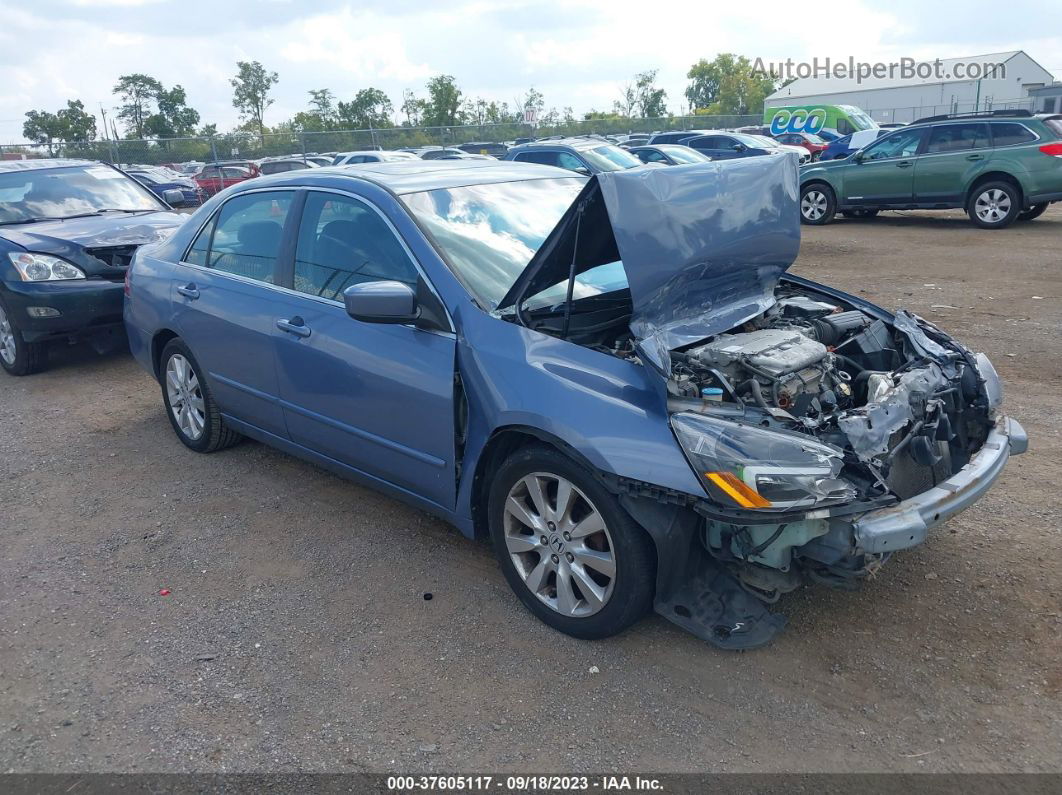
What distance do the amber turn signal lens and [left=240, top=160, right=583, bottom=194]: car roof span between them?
213 cm

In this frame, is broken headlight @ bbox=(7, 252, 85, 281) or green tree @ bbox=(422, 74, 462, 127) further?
green tree @ bbox=(422, 74, 462, 127)

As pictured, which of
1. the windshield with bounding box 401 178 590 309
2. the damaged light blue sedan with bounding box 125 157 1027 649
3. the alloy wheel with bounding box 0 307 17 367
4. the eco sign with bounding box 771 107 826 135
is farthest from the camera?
the eco sign with bounding box 771 107 826 135

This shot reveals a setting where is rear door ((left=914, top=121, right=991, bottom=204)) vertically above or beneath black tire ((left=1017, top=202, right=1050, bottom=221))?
above

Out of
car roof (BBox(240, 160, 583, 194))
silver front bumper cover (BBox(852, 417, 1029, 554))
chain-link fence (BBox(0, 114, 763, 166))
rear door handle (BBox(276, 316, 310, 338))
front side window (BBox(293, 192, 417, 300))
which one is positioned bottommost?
silver front bumper cover (BBox(852, 417, 1029, 554))

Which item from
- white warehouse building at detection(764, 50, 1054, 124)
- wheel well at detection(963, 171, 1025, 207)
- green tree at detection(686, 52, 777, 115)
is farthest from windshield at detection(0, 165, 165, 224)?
green tree at detection(686, 52, 777, 115)

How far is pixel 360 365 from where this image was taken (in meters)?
3.85

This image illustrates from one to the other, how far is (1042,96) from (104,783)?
55.7m

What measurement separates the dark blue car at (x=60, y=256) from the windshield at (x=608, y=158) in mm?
7970

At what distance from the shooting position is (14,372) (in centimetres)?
751

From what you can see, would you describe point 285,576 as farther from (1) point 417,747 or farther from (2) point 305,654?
(1) point 417,747

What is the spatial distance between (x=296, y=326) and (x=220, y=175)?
25.3 m

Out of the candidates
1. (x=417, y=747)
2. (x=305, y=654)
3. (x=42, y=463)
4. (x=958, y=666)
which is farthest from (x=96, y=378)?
(x=958, y=666)

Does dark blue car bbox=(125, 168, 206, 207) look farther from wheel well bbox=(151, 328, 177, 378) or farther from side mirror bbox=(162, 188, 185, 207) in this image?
wheel well bbox=(151, 328, 177, 378)

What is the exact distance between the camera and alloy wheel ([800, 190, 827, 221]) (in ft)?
51.8
